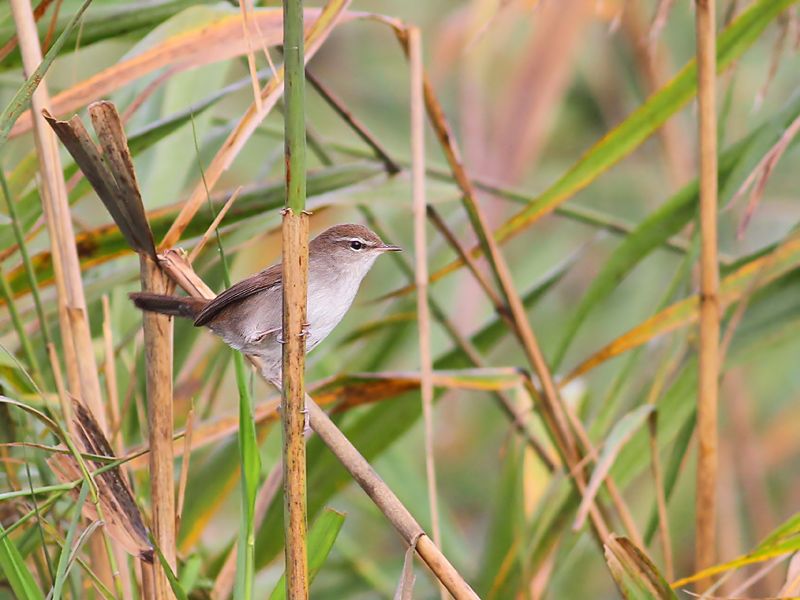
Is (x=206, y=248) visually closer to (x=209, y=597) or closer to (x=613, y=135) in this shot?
(x=209, y=597)

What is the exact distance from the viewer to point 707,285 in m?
2.04

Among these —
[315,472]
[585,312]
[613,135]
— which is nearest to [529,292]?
[585,312]

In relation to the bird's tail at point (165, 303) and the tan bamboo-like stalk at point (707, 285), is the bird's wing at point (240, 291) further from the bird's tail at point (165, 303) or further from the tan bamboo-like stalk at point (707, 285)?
the tan bamboo-like stalk at point (707, 285)

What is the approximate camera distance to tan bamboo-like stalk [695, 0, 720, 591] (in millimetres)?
1998

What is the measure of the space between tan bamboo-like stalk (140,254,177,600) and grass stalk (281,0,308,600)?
0.33 m

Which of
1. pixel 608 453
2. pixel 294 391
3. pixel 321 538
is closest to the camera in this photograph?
pixel 294 391

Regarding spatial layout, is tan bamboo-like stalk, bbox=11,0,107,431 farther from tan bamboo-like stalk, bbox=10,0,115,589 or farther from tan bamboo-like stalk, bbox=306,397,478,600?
tan bamboo-like stalk, bbox=306,397,478,600

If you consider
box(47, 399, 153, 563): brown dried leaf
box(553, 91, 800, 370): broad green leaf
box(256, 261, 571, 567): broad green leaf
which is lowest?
box(47, 399, 153, 563): brown dried leaf

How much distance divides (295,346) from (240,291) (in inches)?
29.3

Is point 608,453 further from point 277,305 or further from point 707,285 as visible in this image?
point 277,305

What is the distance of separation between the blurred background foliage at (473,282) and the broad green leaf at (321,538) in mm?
266

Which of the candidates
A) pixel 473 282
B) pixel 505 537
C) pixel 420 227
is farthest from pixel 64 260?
pixel 473 282

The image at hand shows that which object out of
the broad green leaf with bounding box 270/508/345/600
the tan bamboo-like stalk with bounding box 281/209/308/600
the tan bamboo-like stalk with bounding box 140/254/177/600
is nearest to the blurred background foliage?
the tan bamboo-like stalk with bounding box 140/254/177/600

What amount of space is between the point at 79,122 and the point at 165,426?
479 mm
